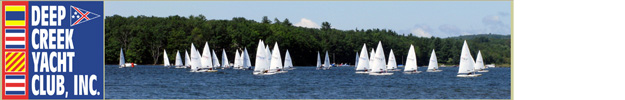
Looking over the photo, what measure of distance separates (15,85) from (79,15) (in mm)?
3828

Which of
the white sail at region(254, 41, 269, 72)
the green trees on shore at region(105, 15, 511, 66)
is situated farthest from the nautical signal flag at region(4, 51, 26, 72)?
the green trees on shore at region(105, 15, 511, 66)

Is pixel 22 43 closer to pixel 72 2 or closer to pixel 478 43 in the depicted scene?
pixel 72 2

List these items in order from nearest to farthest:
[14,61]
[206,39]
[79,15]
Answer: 1. [79,15]
2. [14,61]
3. [206,39]

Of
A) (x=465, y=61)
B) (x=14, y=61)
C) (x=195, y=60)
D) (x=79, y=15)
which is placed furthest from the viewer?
(x=195, y=60)

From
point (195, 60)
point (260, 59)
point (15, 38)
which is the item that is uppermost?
point (15, 38)

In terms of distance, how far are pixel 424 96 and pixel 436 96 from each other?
2.55 ft

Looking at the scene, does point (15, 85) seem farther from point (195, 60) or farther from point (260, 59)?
point (195, 60)

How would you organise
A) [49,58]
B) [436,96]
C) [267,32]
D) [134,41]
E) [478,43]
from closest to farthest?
[49,58]
[436,96]
[478,43]
[134,41]
[267,32]

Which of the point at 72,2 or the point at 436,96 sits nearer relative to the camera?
the point at 72,2

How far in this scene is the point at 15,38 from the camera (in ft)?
103

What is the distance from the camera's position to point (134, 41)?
495 ft

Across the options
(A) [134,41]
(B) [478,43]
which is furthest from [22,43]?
(A) [134,41]

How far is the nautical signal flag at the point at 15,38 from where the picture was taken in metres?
31.0

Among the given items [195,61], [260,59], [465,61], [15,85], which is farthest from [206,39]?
[15,85]
